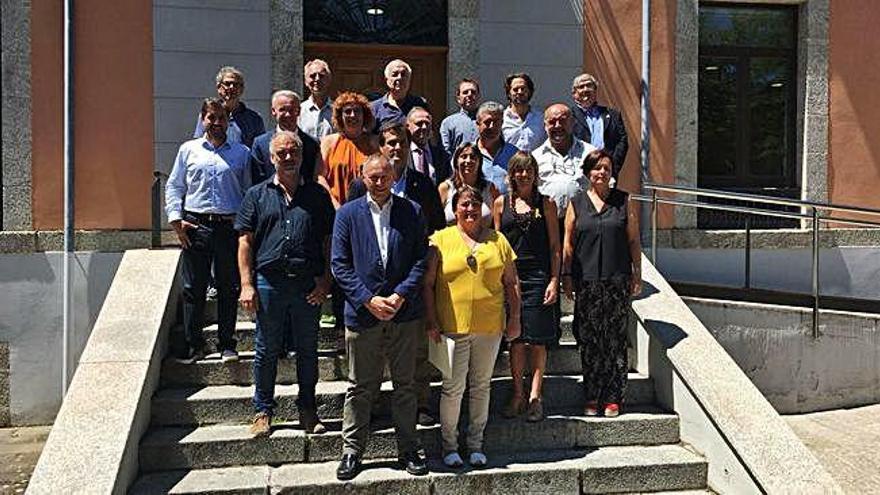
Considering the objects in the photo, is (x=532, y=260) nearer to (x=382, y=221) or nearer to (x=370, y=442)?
(x=382, y=221)

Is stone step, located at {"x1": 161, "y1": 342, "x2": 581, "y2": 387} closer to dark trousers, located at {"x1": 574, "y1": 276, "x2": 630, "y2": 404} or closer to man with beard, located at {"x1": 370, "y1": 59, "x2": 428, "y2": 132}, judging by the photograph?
dark trousers, located at {"x1": 574, "y1": 276, "x2": 630, "y2": 404}

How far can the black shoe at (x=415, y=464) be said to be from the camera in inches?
174

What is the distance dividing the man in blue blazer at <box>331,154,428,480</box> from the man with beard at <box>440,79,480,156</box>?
137 centimetres

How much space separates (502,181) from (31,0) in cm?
504

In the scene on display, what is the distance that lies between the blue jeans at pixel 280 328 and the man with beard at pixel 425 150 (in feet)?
3.56

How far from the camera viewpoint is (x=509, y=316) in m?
4.61

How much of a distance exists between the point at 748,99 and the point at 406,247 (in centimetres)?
602

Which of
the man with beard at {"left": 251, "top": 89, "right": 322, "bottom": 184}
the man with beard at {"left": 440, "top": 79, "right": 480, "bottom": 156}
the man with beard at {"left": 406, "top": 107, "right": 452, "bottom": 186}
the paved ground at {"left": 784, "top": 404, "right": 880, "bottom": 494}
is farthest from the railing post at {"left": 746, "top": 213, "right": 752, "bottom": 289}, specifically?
the man with beard at {"left": 251, "top": 89, "right": 322, "bottom": 184}

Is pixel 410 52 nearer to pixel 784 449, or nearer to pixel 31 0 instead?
pixel 31 0

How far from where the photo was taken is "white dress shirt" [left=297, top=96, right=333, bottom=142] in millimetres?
5520

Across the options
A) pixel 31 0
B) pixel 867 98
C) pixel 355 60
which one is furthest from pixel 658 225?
pixel 31 0

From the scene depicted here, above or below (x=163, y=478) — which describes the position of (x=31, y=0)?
above

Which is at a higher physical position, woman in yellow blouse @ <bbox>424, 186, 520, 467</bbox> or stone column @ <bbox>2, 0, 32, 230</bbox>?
stone column @ <bbox>2, 0, 32, 230</bbox>

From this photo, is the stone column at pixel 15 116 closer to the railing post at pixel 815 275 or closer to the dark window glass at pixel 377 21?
the dark window glass at pixel 377 21
